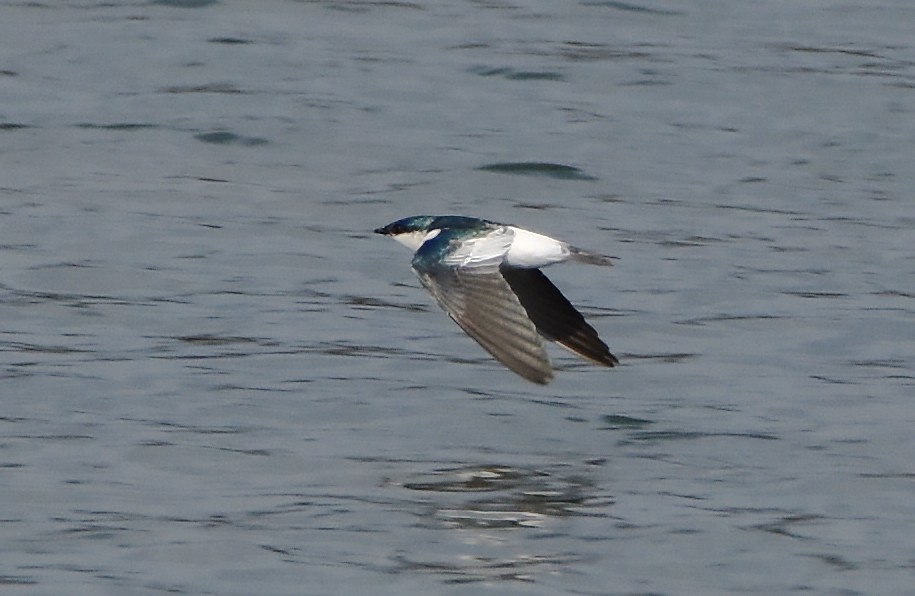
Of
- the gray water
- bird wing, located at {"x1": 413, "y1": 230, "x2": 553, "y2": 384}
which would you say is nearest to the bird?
bird wing, located at {"x1": 413, "y1": 230, "x2": 553, "y2": 384}

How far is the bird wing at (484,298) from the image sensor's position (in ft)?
22.2

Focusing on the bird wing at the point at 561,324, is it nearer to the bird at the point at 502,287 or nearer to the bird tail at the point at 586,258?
the bird at the point at 502,287

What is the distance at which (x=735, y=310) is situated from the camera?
9273 mm

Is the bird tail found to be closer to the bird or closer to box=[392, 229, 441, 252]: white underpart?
the bird

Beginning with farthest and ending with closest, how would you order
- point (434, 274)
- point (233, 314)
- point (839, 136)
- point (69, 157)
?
point (839, 136), point (69, 157), point (233, 314), point (434, 274)

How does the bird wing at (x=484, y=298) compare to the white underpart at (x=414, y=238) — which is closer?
the bird wing at (x=484, y=298)

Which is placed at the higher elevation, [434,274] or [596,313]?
[434,274]

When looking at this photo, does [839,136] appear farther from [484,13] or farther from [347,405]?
[347,405]

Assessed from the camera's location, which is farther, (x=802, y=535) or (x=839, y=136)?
(x=839, y=136)

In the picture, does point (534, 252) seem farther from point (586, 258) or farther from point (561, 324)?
point (561, 324)

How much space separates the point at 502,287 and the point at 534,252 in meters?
0.53

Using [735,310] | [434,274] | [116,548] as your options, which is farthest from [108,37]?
[116,548]

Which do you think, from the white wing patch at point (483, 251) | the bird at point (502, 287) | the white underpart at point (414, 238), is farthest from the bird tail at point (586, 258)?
the white underpart at point (414, 238)

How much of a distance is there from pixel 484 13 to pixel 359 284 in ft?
20.6
